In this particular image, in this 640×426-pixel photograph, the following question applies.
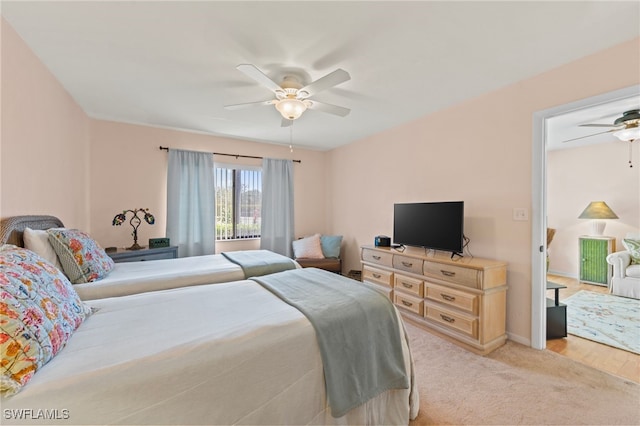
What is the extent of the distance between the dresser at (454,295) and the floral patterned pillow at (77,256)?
2.38 metres

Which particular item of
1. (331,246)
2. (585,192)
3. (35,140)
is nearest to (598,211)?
(585,192)

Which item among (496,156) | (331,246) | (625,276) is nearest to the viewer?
(496,156)

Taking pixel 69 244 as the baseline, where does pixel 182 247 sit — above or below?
below

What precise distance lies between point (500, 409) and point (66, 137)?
14.2ft

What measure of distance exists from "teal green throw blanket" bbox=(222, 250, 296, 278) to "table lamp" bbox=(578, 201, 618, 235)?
518cm

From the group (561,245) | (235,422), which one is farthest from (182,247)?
(561,245)

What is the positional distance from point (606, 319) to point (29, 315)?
491 cm

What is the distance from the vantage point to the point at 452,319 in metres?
2.51

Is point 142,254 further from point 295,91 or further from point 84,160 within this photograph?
point 295,91

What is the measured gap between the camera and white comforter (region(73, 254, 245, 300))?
1.87m

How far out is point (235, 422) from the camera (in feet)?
3.33

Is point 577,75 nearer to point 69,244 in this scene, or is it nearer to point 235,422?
point 235,422

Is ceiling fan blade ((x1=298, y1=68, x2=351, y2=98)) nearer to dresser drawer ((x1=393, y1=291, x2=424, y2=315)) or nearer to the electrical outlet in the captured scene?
the electrical outlet

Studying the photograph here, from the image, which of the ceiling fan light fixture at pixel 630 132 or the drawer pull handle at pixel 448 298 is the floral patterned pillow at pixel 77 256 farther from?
the ceiling fan light fixture at pixel 630 132
